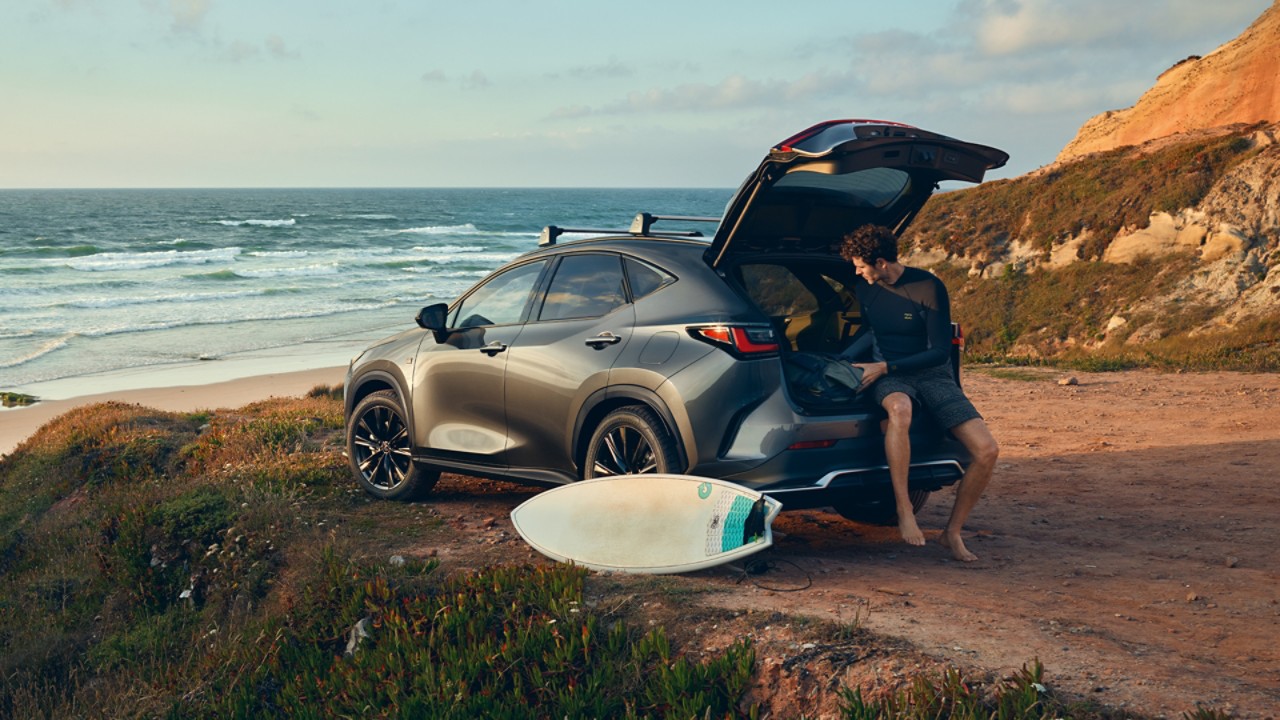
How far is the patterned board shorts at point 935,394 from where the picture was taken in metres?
6.10

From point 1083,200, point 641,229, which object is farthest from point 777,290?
point 1083,200

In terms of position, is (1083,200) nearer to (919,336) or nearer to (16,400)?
(919,336)

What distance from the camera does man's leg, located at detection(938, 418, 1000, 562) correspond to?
20.2 feet

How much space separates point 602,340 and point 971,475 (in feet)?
7.55

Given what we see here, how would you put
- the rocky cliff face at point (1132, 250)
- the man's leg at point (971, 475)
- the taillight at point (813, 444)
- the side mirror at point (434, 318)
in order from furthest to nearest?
the rocky cliff face at point (1132, 250) → the side mirror at point (434, 318) → the man's leg at point (971, 475) → the taillight at point (813, 444)

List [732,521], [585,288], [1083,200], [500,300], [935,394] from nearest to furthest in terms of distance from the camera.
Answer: [732,521] → [935,394] → [585,288] → [500,300] → [1083,200]

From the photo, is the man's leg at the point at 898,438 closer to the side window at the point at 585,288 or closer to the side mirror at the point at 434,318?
the side window at the point at 585,288

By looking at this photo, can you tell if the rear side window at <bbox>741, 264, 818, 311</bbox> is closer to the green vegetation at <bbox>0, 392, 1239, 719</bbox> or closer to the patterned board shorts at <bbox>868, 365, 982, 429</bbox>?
the patterned board shorts at <bbox>868, 365, 982, 429</bbox>

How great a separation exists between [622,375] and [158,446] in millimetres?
6995

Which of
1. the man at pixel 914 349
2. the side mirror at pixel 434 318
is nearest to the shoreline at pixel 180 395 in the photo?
the side mirror at pixel 434 318

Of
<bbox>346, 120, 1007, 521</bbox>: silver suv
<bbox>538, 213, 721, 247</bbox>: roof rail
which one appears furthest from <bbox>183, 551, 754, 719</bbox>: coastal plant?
<bbox>538, 213, 721, 247</bbox>: roof rail

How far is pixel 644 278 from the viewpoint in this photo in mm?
6387

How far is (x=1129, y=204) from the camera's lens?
65.1 ft

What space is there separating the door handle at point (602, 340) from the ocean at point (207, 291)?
16.3 meters
